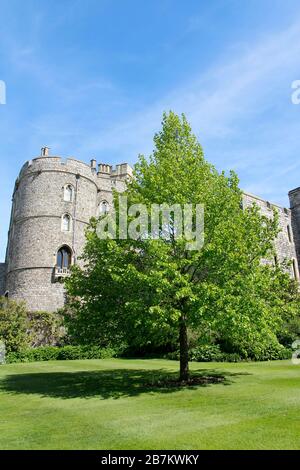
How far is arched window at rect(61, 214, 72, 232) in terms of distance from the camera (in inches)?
1492

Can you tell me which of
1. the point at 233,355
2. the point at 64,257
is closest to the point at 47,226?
the point at 64,257

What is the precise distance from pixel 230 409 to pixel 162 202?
7124 millimetres

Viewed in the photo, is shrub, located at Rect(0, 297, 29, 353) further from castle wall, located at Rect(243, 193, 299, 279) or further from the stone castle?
castle wall, located at Rect(243, 193, 299, 279)

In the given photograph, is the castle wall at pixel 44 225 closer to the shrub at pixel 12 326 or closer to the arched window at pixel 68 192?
the arched window at pixel 68 192

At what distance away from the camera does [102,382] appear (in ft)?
50.6

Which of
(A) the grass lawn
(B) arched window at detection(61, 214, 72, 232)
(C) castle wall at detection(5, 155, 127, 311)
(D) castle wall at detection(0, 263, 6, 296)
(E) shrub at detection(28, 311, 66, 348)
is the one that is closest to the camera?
(A) the grass lawn

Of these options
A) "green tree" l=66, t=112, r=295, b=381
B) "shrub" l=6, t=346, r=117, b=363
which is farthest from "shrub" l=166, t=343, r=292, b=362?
"green tree" l=66, t=112, r=295, b=381

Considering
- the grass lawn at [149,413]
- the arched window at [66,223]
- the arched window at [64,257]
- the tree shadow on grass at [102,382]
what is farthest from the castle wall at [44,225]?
the grass lawn at [149,413]

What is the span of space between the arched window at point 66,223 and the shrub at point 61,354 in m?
13.4

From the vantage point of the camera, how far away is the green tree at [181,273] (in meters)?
12.3

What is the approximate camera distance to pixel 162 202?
1405cm

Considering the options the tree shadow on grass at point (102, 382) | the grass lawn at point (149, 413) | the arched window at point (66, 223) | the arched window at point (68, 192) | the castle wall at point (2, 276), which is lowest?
the grass lawn at point (149, 413)

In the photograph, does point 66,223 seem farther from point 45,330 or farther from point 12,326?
point 12,326

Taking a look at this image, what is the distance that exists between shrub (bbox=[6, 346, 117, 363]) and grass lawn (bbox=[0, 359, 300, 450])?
10527mm
